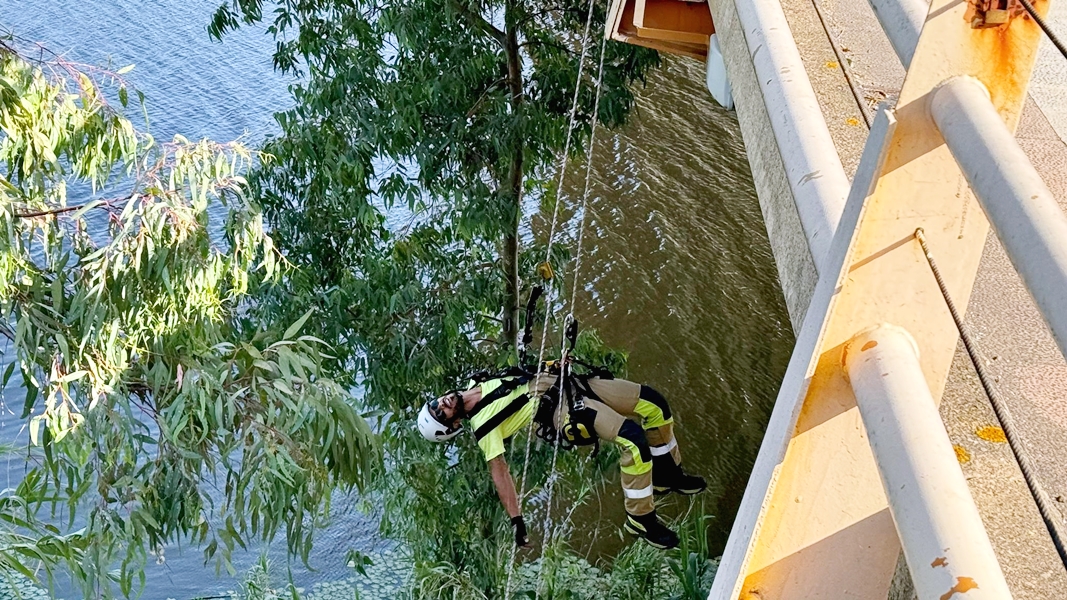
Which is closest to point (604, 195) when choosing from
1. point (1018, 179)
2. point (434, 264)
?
point (434, 264)

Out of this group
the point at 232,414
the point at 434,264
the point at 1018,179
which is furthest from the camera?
the point at 434,264

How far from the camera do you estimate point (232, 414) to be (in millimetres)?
4043

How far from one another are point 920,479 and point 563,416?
4.45 meters

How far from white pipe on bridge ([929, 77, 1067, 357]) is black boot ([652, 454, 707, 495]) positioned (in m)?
5.07

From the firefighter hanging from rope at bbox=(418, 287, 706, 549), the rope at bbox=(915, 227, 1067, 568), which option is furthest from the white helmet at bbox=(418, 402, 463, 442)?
the rope at bbox=(915, 227, 1067, 568)

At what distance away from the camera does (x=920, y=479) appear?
0.88 metres

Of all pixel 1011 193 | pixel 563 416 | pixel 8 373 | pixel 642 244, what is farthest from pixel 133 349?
pixel 642 244

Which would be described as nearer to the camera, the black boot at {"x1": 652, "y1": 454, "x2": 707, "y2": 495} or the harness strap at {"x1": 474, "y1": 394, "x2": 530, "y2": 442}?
the harness strap at {"x1": 474, "y1": 394, "x2": 530, "y2": 442}

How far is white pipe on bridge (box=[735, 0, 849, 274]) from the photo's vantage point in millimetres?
1736

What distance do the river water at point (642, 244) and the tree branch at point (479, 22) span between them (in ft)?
13.8

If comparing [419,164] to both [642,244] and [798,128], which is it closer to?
[798,128]

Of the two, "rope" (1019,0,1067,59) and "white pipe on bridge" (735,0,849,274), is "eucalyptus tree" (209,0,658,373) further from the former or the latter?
"rope" (1019,0,1067,59)

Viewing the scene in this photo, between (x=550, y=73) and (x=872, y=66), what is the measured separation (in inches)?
135

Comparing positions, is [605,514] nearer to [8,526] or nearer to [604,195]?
[604,195]
